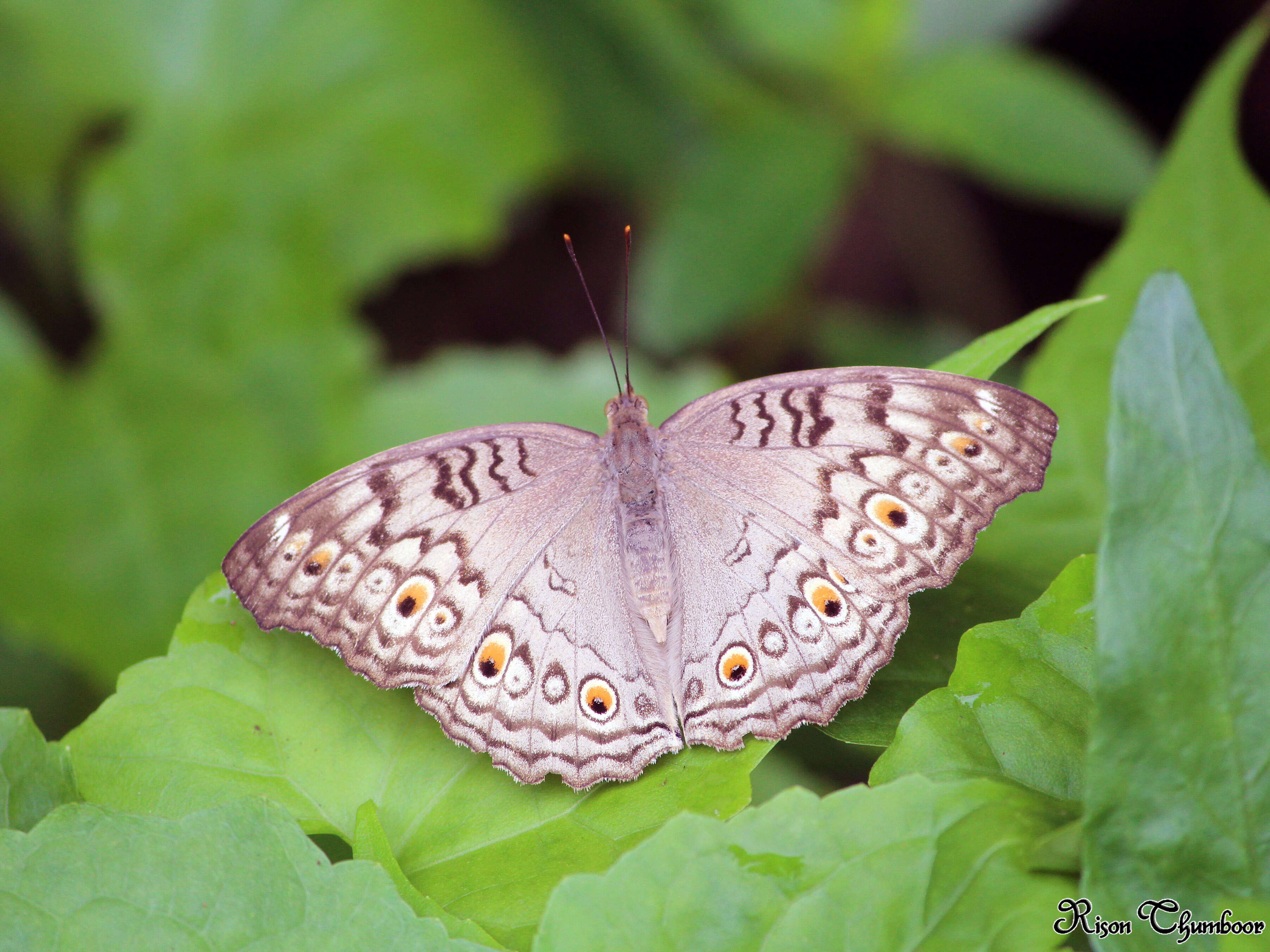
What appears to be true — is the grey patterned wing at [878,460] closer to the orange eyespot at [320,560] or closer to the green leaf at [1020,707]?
the green leaf at [1020,707]

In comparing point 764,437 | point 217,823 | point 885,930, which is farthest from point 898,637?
point 217,823

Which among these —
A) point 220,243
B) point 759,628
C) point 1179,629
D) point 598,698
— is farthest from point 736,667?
point 220,243

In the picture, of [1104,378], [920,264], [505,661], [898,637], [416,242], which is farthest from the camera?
[920,264]

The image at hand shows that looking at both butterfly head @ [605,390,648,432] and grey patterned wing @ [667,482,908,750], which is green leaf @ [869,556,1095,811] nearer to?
grey patterned wing @ [667,482,908,750]

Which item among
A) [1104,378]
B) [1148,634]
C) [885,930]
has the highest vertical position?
[1148,634]

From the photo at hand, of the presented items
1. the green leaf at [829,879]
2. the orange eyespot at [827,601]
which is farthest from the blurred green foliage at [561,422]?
the orange eyespot at [827,601]

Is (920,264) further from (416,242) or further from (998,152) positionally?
(416,242)
